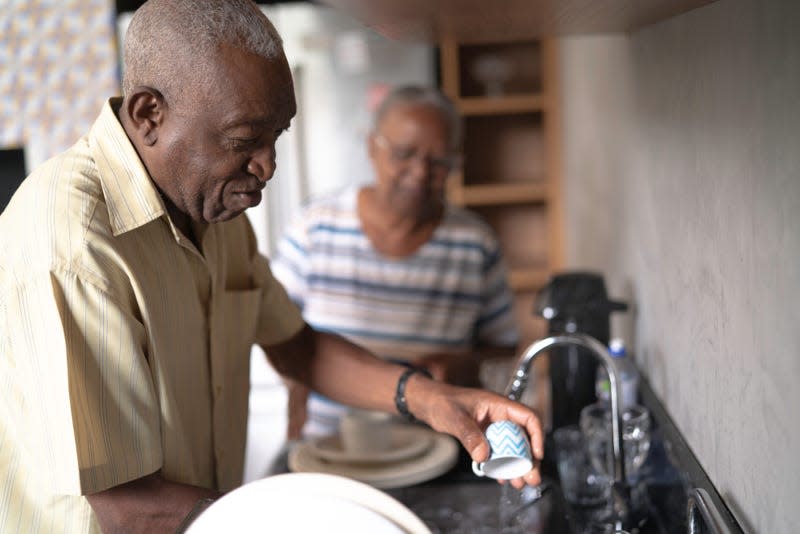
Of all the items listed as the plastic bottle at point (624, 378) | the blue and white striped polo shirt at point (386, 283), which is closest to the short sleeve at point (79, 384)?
the plastic bottle at point (624, 378)

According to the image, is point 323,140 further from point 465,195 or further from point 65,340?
point 65,340

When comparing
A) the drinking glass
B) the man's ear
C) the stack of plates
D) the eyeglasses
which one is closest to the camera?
the man's ear

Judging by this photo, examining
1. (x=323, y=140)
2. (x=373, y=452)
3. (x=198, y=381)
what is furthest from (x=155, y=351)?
(x=323, y=140)

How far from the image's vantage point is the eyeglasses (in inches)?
85.4

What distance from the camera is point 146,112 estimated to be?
1.08 meters

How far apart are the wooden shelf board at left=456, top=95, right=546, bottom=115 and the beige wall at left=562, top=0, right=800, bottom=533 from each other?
60.3 inches

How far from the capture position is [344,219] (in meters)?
2.27

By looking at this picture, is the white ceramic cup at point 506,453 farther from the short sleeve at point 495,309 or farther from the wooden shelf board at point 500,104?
the wooden shelf board at point 500,104

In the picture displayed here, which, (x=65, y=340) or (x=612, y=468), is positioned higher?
(x=65, y=340)

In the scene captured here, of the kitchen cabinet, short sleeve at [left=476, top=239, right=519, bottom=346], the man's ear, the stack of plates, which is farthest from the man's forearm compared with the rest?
the kitchen cabinet

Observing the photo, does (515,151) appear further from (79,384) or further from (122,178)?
(79,384)

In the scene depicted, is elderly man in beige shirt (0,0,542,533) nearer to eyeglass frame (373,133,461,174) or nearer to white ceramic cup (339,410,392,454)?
white ceramic cup (339,410,392,454)

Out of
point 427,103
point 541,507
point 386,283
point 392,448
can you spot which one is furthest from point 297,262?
point 541,507

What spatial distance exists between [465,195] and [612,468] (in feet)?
7.44
